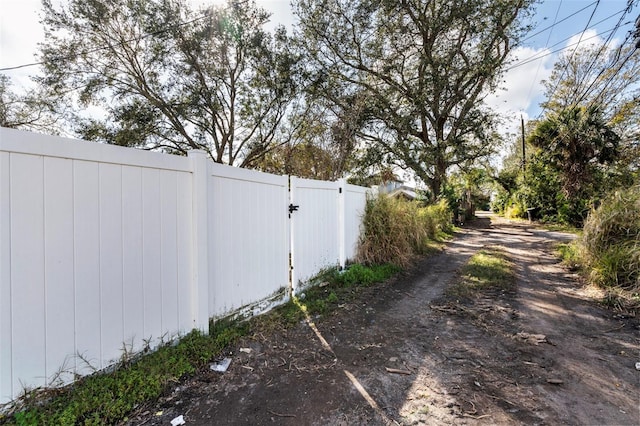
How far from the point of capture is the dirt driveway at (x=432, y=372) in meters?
1.82

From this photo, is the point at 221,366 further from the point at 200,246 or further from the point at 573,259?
the point at 573,259

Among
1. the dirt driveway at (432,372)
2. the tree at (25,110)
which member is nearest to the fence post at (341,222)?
the dirt driveway at (432,372)

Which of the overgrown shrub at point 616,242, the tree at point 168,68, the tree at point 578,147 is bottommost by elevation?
the overgrown shrub at point 616,242

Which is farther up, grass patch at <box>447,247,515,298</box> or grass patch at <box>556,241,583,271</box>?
grass patch at <box>556,241,583,271</box>

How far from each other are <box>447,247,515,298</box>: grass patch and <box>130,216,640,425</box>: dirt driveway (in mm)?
650

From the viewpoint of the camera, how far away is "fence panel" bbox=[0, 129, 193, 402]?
1.61 meters

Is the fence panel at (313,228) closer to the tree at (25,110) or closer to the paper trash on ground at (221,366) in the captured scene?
the paper trash on ground at (221,366)

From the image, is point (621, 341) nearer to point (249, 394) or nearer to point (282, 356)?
point (282, 356)

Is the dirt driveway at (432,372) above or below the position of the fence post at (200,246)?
below

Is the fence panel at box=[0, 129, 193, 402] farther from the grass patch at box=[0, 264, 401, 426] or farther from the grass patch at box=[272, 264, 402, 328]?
the grass patch at box=[272, 264, 402, 328]

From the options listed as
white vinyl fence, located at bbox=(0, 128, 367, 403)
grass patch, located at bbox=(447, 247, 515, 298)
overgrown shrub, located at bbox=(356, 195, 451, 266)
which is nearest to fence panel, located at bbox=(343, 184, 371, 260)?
overgrown shrub, located at bbox=(356, 195, 451, 266)

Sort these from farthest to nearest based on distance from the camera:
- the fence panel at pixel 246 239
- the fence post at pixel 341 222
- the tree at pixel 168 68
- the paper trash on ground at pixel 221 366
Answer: the tree at pixel 168 68
the fence post at pixel 341 222
the fence panel at pixel 246 239
the paper trash on ground at pixel 221 366

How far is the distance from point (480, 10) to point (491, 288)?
36.8 ft

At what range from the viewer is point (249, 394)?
2049 millimetres
